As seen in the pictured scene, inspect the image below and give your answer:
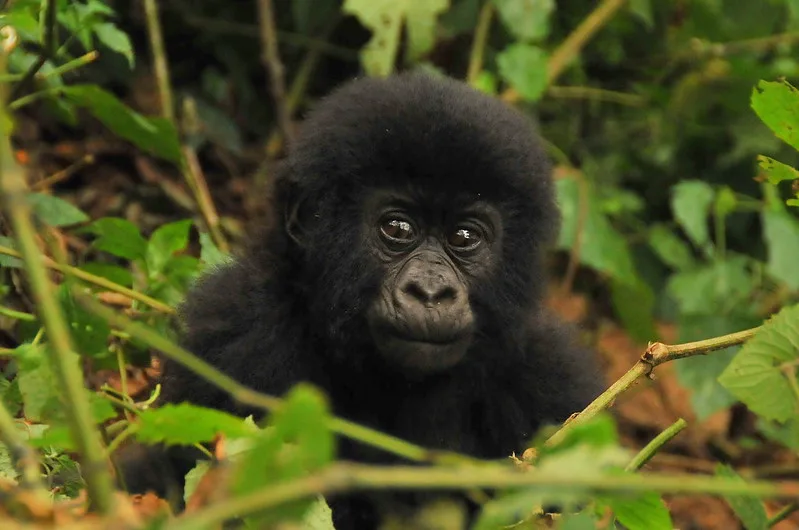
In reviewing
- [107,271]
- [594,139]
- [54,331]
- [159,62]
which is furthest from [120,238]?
[594,139]

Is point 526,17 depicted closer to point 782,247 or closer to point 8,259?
point 782,247

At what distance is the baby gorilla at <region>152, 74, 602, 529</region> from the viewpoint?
9.61 feet

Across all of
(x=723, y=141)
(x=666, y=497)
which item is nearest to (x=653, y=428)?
(x=666, y=497)

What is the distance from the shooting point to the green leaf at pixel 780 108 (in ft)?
7.81

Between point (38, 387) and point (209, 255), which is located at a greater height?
point (38, 387)

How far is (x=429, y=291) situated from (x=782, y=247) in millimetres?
2060

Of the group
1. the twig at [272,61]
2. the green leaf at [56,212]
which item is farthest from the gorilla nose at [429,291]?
the twig at [272,61]

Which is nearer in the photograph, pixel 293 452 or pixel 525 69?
pixel 293 452

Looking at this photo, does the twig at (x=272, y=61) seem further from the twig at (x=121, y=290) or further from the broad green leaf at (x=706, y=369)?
the broad green leaf at (x=706, y=369)

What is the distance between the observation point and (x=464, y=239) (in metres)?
3.08

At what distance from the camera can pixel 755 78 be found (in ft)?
17.7

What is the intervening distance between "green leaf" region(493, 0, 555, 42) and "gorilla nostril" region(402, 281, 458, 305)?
2.28m

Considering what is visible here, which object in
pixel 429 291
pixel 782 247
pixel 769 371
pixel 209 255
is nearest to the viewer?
pixel 769 371

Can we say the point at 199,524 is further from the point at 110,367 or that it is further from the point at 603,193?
the point at 603,193
